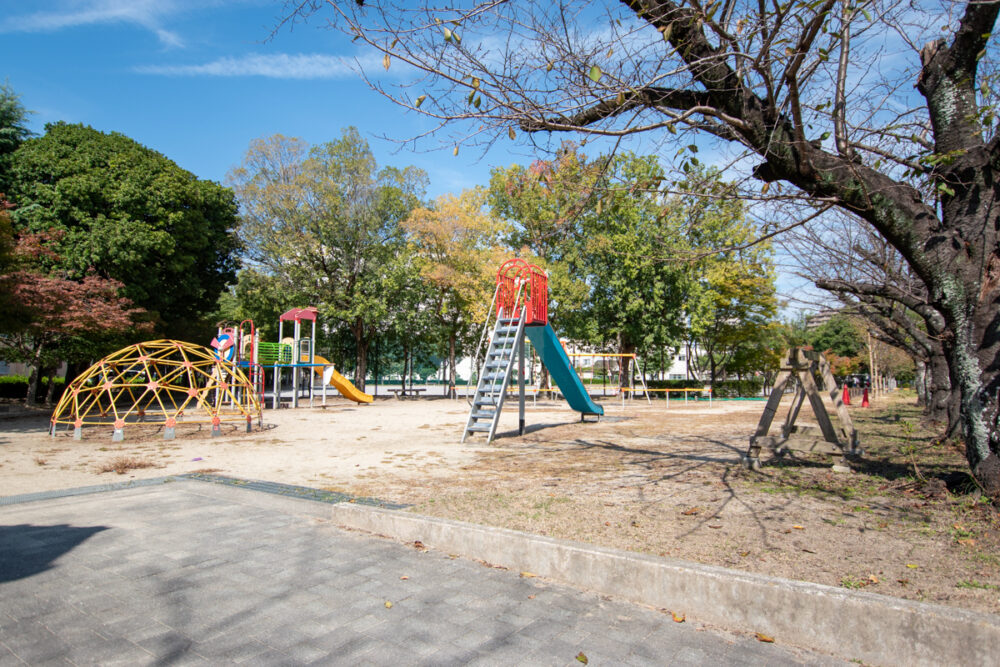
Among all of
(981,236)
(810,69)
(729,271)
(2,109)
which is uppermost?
(2,109)

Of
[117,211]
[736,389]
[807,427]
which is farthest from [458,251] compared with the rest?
[807,427]

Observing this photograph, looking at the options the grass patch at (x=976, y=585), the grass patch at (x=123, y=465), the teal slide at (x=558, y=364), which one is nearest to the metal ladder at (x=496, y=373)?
the teal slide at (x=558, y=364)

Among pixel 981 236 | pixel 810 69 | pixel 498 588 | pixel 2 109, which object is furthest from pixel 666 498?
pixel 2 109

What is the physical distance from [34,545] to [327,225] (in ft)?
94.6

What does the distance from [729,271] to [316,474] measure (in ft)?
93.2

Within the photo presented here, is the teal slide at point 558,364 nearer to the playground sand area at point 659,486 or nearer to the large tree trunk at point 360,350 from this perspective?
the playground sand area at point 659,486

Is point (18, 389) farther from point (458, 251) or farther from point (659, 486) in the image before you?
point (659, 486)

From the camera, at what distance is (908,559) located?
158 inches

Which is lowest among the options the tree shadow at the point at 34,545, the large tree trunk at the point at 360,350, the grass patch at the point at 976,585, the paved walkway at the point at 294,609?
the paved walkway at the point at 294,609

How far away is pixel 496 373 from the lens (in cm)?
1254

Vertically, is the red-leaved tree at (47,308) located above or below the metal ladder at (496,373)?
above

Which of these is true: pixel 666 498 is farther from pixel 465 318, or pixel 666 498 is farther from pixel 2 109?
pixel 2 109

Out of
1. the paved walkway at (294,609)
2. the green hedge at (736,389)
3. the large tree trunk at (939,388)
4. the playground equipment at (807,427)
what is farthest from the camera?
the green hedge at (736,389)

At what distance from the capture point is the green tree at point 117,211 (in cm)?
2178
